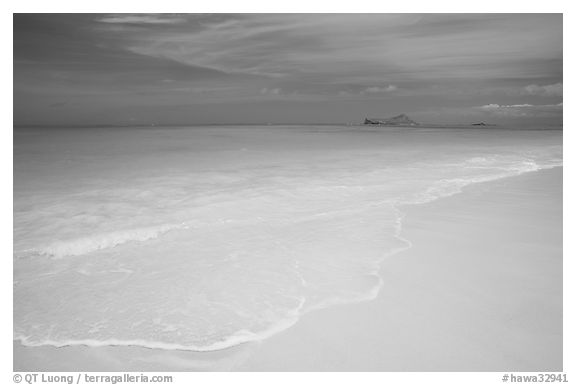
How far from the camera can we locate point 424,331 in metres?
2.47

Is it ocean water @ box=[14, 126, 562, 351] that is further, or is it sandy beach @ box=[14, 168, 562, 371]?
ocean water @ box=[14, 126, 562, 351]

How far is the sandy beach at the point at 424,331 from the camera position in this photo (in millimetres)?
2252

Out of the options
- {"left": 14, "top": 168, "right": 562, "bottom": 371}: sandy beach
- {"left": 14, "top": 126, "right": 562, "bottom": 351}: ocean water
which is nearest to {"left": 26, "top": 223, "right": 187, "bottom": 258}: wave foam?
{"left": 14, "top": 126, "right": 562, "bottom": 351}: ocean water

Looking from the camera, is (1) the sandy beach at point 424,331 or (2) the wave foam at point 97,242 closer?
(1) the sandy beach at point 424,331

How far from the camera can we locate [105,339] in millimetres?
2412

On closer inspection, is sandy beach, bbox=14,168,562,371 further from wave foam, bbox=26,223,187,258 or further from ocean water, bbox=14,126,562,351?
wave foam, bbox=26,223,187,258

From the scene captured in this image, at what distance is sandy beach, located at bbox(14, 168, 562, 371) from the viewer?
2.25m

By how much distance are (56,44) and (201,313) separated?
11027 mm

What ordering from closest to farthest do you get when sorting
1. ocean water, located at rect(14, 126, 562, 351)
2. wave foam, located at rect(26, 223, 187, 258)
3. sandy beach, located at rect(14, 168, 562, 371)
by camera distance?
sandy beach, located at rect(14, 168, 562, 371), ocean water, located at rect(14, 126, 562, 351), wave foam, located at rect(26, 223, 187, 258)

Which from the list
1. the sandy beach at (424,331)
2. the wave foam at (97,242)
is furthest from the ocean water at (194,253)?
the sandy beach at (424,331)

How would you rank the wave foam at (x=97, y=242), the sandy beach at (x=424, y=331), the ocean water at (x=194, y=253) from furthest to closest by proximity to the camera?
the wave foam at (x=97, y=242) → the ocean water at (x=194, y=253) → the sandy beach at (x=424, y=331)

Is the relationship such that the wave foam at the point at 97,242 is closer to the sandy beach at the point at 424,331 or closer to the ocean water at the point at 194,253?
the ocean water at the point at 194,253

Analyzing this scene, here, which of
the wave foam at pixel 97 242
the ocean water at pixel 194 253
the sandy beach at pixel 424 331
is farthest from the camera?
the wave foam at pixel 97 242

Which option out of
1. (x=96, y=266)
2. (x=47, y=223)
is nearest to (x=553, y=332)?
(x=96, y=266)
